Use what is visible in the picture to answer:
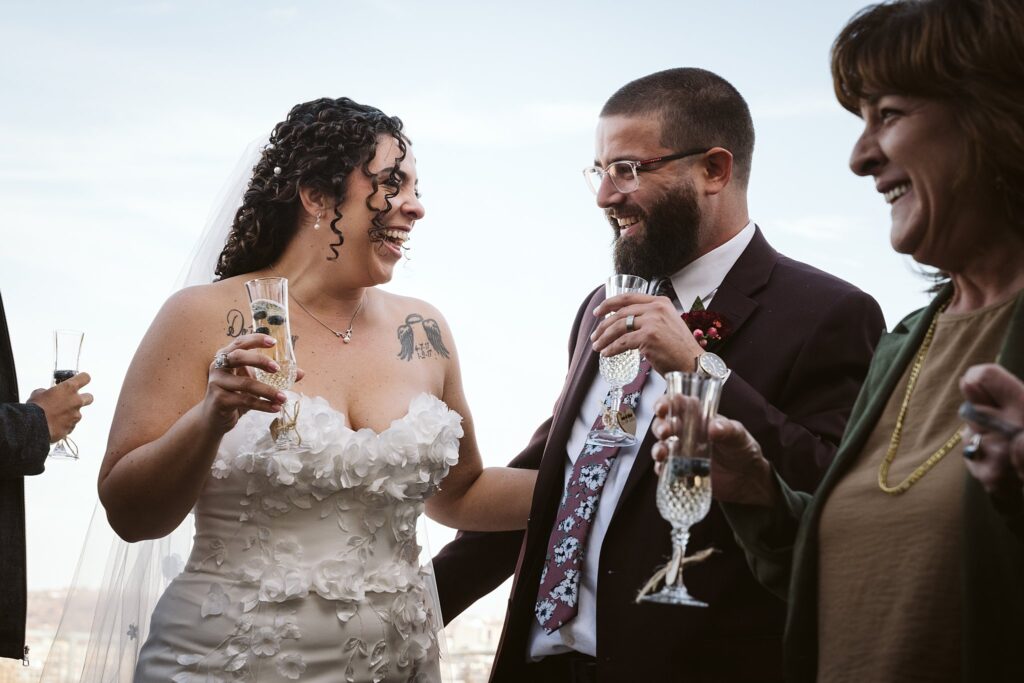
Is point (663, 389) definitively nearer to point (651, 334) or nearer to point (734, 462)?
point (651, 334)

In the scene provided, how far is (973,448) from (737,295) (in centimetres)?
185

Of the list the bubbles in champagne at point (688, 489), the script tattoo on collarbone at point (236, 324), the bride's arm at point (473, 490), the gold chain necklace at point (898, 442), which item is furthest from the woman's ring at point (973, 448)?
the script tattoo on collarbone at point (236, 324)

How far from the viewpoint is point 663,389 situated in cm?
385

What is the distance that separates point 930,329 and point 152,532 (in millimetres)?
2706

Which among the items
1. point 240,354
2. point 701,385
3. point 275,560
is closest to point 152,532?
point 275,560

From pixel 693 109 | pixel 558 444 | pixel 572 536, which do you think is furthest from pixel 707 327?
pixel 693 109

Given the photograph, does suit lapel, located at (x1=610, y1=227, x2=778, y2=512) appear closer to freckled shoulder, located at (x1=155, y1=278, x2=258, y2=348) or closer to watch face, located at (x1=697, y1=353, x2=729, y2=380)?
watch face, located at (x1=697, y1=353, x2=729, y2=380)

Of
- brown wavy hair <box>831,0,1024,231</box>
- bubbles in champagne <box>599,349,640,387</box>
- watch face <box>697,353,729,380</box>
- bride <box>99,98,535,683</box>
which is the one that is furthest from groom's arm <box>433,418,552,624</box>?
brown wavy hair <box>831,0,1024,231</box>

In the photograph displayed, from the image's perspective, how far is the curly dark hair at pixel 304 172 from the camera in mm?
4289

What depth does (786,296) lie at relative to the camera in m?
3.75

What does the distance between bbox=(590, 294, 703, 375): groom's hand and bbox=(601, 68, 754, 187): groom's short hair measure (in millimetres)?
1119

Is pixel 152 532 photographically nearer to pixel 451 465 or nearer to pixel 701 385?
pixel 451 465

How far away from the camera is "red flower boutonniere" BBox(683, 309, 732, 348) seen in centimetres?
366

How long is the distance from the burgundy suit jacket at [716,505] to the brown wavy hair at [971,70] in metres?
1.13
